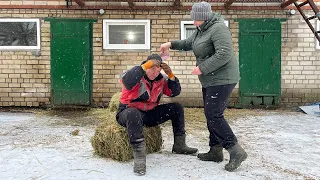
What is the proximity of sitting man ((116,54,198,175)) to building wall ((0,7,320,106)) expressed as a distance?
4749mm

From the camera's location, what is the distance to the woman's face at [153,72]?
320 cm

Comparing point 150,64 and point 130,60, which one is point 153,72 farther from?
point 130,60

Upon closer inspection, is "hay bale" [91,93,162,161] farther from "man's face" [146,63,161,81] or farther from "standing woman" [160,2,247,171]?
"standing woman" [160,2,247,171]

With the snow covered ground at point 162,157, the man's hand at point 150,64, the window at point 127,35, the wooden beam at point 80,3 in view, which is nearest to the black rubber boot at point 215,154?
the snow covered ground at point 162,157

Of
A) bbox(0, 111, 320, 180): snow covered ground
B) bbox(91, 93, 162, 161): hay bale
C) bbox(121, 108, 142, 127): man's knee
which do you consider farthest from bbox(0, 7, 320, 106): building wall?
bbox(121, 108, 142, 127): man's knee

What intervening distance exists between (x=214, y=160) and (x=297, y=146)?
Result: 4.88 ft

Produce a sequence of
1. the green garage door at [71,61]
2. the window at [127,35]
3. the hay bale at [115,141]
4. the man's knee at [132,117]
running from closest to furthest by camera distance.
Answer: the man's knee at [132,117], the hay bale at [115,141], the green garage door at [71,61], the window at [127,35]

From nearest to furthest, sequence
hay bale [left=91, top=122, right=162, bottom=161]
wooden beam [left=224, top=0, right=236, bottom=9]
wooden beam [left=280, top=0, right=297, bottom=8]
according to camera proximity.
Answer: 1. hay bale [left=91, top=122, right=162, bottom=161]
2. wooden beam [left=280, top=0, right=297, bottom=8]
3. wooden beam [left=224, top=0, right=236, bottom=9]

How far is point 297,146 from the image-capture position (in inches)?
170

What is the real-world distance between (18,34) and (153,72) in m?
6.25

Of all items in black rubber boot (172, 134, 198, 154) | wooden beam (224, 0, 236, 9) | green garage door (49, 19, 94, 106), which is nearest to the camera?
black rubber boot (172, 134, 198, 154)

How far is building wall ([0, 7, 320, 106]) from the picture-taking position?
8180 millimetres

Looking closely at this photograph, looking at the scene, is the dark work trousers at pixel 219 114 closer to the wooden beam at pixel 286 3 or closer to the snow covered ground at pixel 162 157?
the snow covered ground at pixel 162 157

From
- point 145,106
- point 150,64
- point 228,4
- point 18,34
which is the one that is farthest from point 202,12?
point 18,34
